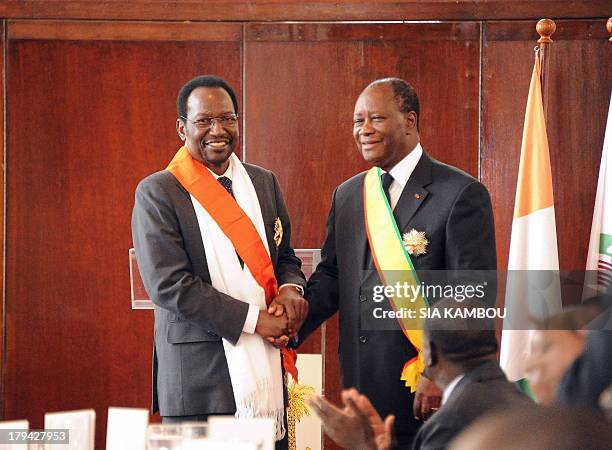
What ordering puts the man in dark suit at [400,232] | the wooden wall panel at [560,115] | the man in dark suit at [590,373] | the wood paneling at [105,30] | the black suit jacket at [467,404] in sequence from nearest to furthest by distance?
the black suit jacket at [467,404], the man in dark suit at [590,373], the man in dark suit at [400,232], the wooden wall panel at [560,115], the wood paneling at [105,30]

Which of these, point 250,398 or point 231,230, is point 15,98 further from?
point 250,398

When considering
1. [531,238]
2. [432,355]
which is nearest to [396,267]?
[432,355]

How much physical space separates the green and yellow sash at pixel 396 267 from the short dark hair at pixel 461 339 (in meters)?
0.72

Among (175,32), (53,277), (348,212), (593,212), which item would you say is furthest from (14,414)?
(593,212)

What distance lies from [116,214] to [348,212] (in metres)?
1.78

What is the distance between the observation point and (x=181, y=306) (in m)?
2.80

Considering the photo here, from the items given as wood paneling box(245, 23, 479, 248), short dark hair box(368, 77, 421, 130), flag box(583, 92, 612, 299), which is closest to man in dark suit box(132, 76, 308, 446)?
short dark hair box(368, 77, 421, 130)

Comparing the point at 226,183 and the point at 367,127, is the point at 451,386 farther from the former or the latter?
the point at 226,183

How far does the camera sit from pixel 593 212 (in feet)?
14.5

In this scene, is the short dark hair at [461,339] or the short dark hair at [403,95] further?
the short dark hair at [403,95]

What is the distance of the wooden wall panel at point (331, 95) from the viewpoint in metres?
4.50

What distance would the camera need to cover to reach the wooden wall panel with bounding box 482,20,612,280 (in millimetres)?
4402

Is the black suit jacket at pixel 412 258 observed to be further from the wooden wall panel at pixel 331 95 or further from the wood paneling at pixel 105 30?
the wood paneling at pixel 105 30

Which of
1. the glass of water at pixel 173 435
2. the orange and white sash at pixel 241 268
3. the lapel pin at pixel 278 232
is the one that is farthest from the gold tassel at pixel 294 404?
the glass of water at pixel 173 435
